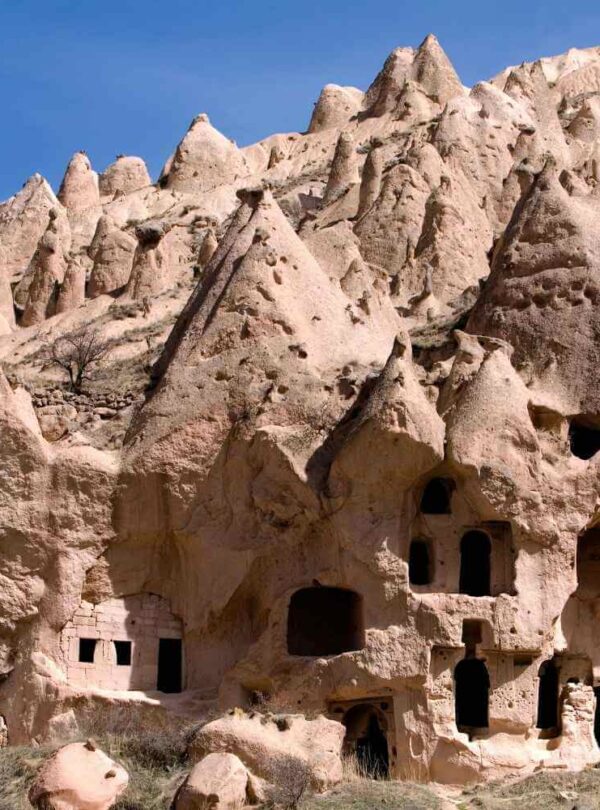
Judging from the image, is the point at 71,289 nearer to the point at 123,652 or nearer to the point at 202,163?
the point at 202,163

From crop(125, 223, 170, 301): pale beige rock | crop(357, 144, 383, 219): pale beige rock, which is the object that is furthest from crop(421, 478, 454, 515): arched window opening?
crop(357, 144, 383, 219): pale beige rock

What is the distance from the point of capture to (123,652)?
25.0 meters

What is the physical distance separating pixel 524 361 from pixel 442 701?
19.5 feet

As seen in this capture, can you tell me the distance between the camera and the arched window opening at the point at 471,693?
23562 mm

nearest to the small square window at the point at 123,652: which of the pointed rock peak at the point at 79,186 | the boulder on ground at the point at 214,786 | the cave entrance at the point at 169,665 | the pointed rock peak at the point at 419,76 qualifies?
the cave entrance at the point at 169,665

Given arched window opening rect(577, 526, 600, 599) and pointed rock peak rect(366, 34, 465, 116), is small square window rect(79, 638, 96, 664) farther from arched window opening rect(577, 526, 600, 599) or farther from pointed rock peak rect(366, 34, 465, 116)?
pointed rock peak rect(366, 34, 465, 116)

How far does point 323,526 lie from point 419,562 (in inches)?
59.7

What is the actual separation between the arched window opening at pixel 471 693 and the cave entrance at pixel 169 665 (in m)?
4.31

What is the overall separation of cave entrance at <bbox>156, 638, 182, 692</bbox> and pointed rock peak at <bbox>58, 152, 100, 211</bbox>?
32877 millimetres

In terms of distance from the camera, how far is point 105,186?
195ft

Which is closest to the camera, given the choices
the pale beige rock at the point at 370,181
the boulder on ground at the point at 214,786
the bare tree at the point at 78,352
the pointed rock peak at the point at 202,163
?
the boulder on ground at the point at 214,786

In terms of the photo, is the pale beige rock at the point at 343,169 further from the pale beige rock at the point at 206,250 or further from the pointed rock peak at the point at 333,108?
the pointed rock peak at the point at 333,108

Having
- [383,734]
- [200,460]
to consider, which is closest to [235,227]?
[200,460]

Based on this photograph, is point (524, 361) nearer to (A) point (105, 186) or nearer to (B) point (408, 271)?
(B) point (408, 271)
